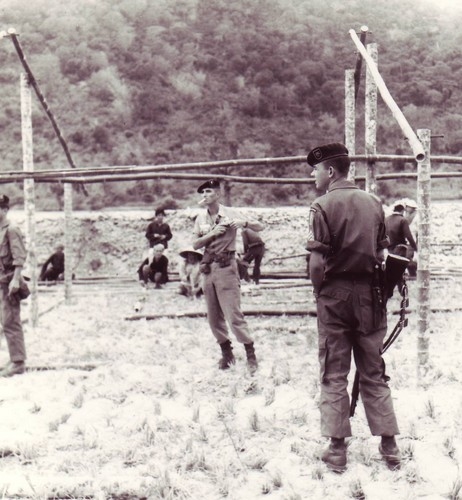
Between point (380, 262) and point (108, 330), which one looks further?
point (108, 330)

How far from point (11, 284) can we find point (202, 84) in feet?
87.4

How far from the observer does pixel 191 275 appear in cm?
1279

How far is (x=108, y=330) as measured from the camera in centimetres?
977

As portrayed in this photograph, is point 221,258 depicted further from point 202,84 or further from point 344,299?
point 202,84

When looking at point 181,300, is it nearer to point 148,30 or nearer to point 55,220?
point 55,220

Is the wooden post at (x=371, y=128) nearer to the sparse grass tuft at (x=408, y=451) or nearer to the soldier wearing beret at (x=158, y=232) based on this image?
the sparse grass tuft at (x=408, y=451)

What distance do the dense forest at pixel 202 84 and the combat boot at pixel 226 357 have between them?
1786cm

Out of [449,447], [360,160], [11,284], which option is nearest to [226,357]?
[11,284]

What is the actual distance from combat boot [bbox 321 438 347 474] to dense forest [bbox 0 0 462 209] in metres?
20.7

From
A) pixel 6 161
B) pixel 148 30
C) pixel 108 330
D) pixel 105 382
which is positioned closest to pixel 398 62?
pixel 148 30

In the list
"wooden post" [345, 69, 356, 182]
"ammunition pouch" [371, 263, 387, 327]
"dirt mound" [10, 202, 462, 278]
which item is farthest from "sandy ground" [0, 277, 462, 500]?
"dirt mound" [10, 202, 462, 278]

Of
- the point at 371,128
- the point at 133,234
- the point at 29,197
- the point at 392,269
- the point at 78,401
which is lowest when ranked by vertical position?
the point at 78,401

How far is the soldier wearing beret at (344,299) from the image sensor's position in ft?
13.5

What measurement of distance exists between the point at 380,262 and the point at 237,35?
32.5 m
